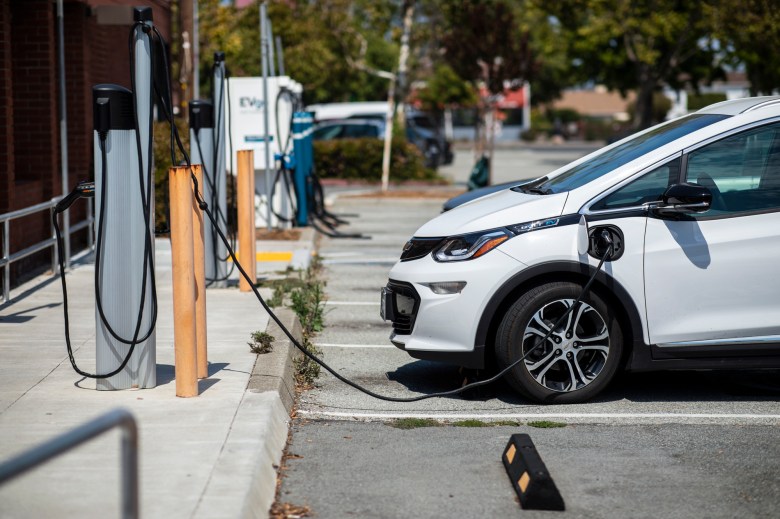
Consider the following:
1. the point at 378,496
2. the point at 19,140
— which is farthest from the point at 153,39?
the point at 19,140

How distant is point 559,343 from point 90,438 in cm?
416

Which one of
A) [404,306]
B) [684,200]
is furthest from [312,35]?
[684,200]

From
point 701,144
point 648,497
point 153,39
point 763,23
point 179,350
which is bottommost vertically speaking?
point 648,497

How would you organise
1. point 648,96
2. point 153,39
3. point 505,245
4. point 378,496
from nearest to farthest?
point 378,496
point 153,39
point 505,245
point 648,96

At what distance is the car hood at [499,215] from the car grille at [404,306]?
1.25ft

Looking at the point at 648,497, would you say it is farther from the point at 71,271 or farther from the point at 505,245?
the point at 71,271

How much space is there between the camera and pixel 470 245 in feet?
22.4

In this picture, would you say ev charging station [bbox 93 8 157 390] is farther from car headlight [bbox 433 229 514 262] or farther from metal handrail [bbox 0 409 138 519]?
metal handrail [bbox 0 409 138 519]

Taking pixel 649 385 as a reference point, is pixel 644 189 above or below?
above

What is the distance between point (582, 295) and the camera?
6562 millimetres

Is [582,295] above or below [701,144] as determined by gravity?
below

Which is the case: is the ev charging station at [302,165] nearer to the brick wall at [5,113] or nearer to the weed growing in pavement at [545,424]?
the brick wall at [5,113]

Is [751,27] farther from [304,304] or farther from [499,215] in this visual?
[499,215]

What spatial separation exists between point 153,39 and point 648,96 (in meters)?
31.4
